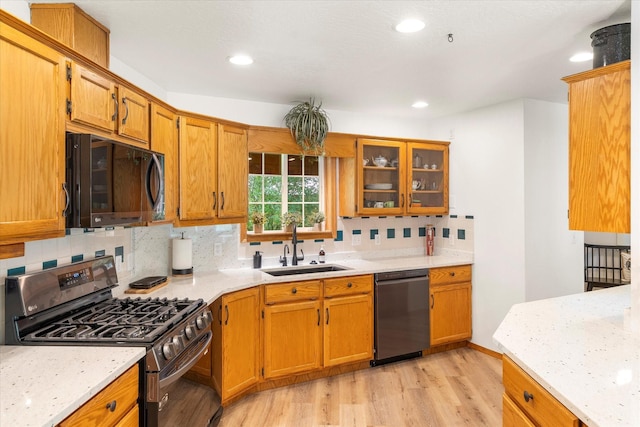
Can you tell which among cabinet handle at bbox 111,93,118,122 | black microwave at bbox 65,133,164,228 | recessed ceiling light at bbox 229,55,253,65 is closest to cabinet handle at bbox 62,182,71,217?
black microwave at bbox 65,133,164,228

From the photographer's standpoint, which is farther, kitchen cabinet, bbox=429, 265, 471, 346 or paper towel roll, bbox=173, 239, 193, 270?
kitchen cabinet, bbox=429, 265, 471, 346

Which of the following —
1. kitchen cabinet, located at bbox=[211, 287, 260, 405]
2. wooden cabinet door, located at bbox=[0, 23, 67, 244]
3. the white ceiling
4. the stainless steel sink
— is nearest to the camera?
wooden cabinet door, located at bbox=[0, 23, 67, 244]

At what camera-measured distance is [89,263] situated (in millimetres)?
2248

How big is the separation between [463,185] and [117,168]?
3446 mm

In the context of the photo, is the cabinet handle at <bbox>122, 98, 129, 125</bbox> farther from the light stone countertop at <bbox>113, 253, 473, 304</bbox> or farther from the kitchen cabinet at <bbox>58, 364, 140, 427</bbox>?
the kitchen cabinet at <bbox>58, 364, 140, 427</bbox>

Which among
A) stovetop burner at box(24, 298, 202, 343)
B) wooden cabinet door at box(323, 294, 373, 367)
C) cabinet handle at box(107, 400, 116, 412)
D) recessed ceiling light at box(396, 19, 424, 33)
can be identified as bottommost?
wooden cabinet door at box(323, 294, 373, 367)

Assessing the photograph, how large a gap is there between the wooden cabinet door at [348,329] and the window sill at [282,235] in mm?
781

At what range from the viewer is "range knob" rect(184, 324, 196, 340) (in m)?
2.01

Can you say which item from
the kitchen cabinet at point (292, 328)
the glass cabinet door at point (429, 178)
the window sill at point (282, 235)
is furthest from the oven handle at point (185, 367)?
the glass cabinet door at point (429, 178)

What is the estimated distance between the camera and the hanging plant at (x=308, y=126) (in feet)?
11.8

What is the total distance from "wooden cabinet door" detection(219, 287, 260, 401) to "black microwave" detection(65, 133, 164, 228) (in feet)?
2.77

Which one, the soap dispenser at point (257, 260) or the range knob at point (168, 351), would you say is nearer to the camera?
the range knob at point (168, 351)

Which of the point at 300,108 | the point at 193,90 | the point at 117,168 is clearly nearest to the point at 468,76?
the point at 300,108

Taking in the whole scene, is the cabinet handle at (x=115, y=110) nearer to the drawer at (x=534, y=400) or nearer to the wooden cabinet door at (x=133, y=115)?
the wooden cabinet door at (x=133, y=115)
